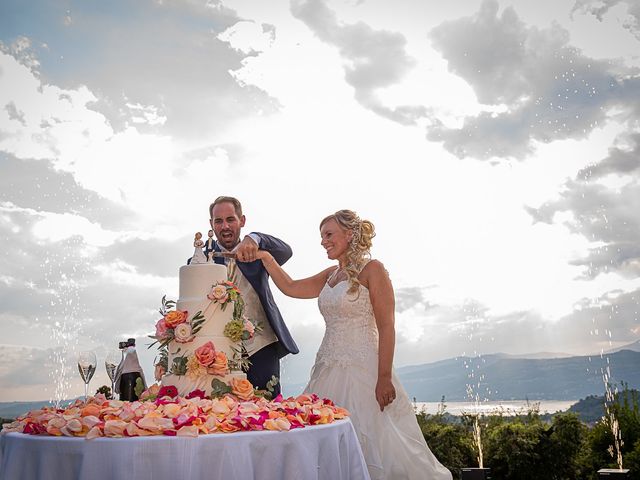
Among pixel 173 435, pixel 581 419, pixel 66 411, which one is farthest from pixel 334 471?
pixel 581 419

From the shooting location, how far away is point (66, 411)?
2.87 m

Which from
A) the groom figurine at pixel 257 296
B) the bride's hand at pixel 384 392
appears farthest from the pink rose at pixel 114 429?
the bride's hand at pixel 384 392

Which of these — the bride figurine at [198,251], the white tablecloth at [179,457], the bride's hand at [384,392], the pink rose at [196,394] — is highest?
the bride figurine at [198,251]

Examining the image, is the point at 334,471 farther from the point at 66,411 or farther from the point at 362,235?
A: the point at 362,235

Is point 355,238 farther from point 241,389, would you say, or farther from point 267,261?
point 241,389

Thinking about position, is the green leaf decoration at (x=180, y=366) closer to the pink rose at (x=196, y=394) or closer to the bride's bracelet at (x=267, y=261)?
the pink rose at (x=196, y=394)

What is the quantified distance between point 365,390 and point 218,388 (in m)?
1.91

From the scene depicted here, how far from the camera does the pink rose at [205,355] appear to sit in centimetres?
324

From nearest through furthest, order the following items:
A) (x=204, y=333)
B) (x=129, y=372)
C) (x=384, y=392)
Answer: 1. (x=204, y=333)
2. (x=129, y=372)
3. (x=384, y=392)

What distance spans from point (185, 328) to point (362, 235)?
2278 millimetres

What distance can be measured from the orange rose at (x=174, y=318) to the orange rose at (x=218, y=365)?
310 mm

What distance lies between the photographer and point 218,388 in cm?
326

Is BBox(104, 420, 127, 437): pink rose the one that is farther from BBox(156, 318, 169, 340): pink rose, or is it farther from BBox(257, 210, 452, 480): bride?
BBox(257, 210, 452, 480): bride

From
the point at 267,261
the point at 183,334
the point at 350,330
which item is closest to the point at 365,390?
the point at 350,330
